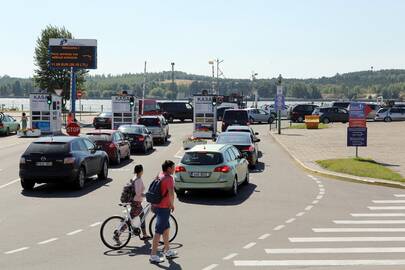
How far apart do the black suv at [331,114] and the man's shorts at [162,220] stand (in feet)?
178

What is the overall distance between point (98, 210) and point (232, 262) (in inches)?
243

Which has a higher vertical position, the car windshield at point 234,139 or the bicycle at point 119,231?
the car windshield at point 234,139

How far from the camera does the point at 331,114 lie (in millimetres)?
64438

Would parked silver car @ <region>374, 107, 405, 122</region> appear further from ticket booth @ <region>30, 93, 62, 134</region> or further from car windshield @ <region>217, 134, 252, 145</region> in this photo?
car windshield @ <region>217, 134, 252, 145</region>

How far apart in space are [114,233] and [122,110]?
3601 centimetres

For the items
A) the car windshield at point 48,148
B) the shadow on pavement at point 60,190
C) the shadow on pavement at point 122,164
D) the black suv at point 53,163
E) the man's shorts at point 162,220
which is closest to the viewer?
the man's shorts at point 162,220

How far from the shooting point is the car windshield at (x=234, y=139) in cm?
2538

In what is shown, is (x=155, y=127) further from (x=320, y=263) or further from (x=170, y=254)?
(x=320, y=263)

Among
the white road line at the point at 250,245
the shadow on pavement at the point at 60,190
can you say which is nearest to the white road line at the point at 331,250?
the white road line at the point at 250,245

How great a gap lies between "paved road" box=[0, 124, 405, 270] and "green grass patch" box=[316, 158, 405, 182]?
155cm

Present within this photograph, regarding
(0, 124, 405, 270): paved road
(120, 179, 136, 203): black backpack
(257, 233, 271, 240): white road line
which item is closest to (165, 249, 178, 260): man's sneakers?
(0, 124, 405, 270): paved road

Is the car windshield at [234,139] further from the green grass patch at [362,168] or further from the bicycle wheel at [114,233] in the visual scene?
the bicycle wheel at [114,233]

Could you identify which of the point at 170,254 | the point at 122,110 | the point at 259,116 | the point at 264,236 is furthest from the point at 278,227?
the point at 259,116

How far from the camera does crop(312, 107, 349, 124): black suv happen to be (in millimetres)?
64062
